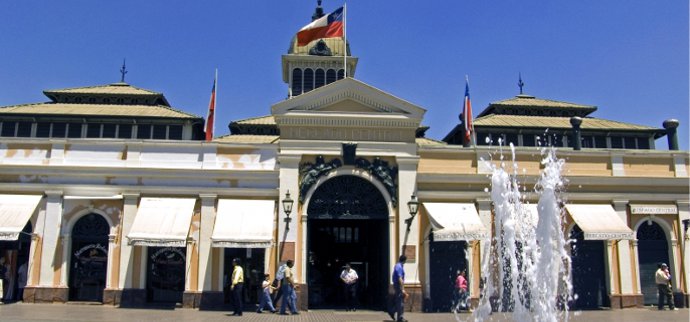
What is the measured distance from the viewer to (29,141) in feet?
66.9

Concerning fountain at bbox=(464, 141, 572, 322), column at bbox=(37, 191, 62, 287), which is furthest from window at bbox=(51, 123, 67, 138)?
fountain at bbox=(464, 141, 572, 322)

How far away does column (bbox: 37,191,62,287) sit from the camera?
19438 mm

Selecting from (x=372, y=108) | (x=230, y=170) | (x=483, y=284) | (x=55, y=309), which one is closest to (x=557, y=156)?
(x=483, y=284)

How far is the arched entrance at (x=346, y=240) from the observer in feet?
66.4

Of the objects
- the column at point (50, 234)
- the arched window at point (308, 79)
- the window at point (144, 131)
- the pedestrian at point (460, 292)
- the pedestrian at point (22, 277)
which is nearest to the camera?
the column at point (50, 234)

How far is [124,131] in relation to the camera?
2952 centimetres

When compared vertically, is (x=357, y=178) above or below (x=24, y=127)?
below

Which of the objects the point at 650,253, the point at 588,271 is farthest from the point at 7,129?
the point at 650,253

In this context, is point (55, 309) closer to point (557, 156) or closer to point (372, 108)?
point (372, 108)

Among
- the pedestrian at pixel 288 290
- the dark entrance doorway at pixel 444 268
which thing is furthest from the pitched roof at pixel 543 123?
the pedestrian at pixel 288 290

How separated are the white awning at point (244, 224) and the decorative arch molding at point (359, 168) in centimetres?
131

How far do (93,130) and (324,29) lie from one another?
45.5ft

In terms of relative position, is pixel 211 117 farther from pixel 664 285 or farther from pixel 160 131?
pixel 664 285

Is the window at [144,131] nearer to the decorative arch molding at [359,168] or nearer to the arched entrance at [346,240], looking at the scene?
the arched entrance at [346,240]
